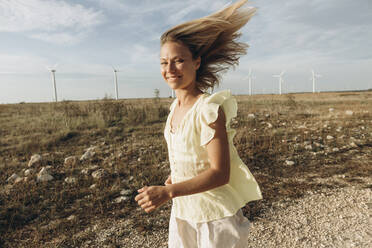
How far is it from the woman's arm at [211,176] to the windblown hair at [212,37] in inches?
17.3

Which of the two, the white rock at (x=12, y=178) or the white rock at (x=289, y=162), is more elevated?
the white rock at (x=12, y=178)

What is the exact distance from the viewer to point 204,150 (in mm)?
1216

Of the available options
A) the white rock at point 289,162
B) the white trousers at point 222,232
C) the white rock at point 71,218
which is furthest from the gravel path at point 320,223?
the white rock at point 71,218

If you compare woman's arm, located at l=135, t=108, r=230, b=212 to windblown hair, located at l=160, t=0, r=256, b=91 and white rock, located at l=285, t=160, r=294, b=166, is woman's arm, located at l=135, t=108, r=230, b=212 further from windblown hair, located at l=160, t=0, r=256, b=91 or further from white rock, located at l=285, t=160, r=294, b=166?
white rock, located at l=285, t=160, r=294, b=166

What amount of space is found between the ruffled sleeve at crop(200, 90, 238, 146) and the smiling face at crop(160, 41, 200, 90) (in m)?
0.18

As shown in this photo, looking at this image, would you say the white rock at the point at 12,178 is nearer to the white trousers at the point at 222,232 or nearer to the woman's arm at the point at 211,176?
the white trousers at the point at 222,232

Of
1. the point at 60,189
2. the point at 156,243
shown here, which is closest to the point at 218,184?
the point at 156,243

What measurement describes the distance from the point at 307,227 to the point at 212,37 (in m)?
2.49

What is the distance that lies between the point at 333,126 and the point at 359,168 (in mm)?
3885

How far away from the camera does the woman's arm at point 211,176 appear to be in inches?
41.2

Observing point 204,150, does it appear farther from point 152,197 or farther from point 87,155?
point 87,155

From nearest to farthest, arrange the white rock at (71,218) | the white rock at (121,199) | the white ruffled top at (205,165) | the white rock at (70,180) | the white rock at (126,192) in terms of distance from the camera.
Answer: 1. the white ruffled top at (205,165)
2. the white rock at (71,218)
3. the white rock at (121,199)
4. the white rock at (126,192)
5. the white rock at (70,180)

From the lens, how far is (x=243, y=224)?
1283 millimetres

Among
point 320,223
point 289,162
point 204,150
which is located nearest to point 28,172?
point 204,150
